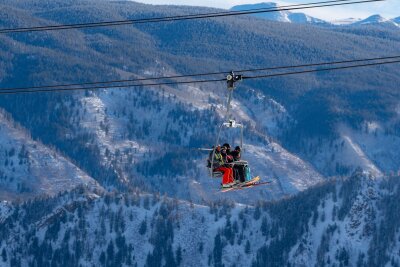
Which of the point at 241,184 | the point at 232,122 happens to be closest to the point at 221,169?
the point at 241,184

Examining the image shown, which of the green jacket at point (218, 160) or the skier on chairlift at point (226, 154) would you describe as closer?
the green jacket at point (218, 160)

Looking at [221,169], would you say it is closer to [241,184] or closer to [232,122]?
[241,184]

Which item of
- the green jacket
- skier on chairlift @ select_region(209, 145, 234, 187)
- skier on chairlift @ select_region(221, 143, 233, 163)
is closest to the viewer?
skier on chairlift @ select_region(209, 145, 234, 187)

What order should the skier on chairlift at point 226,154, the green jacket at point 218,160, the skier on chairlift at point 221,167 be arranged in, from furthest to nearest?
the skier on chairlift at point 226,154, the green jacket at point 218,160, the skier on chairlift at point 221,167

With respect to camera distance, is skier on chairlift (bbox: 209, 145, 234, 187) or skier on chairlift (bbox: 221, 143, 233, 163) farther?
skier on chairlift (bbox: 221, 143, 233, 163)

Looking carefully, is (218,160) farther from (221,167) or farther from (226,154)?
(226,154)

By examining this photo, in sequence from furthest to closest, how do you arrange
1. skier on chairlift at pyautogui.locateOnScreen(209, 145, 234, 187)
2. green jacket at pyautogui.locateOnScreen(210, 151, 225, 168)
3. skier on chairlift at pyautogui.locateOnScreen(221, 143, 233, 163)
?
skier on chairlift at pyautogui.locateOnScreen(221, 143, 233, 163)
green jacket at pyautogui.locateOnScreen(210, 151, 225, 168)
skier on chairlift at pyautogui.locateOnScreen(209, 145, 234, 187)

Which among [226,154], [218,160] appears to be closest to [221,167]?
[218,160]

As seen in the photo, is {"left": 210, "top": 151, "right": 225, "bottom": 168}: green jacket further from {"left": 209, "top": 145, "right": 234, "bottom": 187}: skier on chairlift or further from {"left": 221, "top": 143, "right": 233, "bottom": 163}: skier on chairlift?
{"left": 221, "top": 143, "right": 233, "bottom": 163}: skier on chairlift

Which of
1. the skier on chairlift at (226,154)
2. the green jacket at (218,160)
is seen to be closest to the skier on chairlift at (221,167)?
the green jacket at (218,160)

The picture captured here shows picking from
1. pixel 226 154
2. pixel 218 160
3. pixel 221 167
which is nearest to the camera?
pixel 221 167

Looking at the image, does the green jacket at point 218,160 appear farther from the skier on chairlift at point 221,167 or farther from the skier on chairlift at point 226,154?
the skier on chairlift at point 226,154

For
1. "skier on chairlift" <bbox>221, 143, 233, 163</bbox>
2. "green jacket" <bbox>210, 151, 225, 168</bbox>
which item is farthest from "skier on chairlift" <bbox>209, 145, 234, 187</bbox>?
"skier on chairlift" <bbox>221, 143, 233, 163</bbox>
